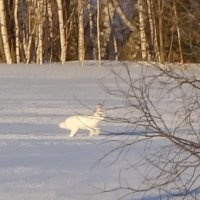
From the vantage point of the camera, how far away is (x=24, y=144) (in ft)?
38.5

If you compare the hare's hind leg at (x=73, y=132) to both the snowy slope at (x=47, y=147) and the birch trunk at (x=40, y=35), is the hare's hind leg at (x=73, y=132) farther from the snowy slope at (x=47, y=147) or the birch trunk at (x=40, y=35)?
the birch trunk at (x=40, y=35)

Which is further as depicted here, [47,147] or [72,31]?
[72,31]

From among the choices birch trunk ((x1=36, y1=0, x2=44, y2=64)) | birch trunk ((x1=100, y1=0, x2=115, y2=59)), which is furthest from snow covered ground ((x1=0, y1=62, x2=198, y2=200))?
birch trunk ((x1=100, y1=0, x2=115, y2=59))

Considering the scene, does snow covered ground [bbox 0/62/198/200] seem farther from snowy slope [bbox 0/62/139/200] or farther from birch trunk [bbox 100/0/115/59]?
birch trunk [bbox 100/0/115/59]

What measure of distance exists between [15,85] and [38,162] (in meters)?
11.0

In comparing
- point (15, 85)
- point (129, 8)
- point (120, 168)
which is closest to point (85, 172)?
point (120, 168)

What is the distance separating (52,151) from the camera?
11.1m

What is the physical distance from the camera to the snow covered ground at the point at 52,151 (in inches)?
342

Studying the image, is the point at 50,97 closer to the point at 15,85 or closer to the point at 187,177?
the point at 15,85

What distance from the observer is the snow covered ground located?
869 cm

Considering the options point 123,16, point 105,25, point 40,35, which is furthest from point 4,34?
point 105,25

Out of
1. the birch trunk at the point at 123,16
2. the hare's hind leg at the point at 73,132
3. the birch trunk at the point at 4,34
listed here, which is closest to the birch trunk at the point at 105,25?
the birch trunk at the point at 123,16

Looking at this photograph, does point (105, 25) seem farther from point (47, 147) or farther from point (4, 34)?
point (47, 147)

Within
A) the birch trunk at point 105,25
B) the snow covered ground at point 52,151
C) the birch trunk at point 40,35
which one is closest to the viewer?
the snow covered ground at point 52,151
